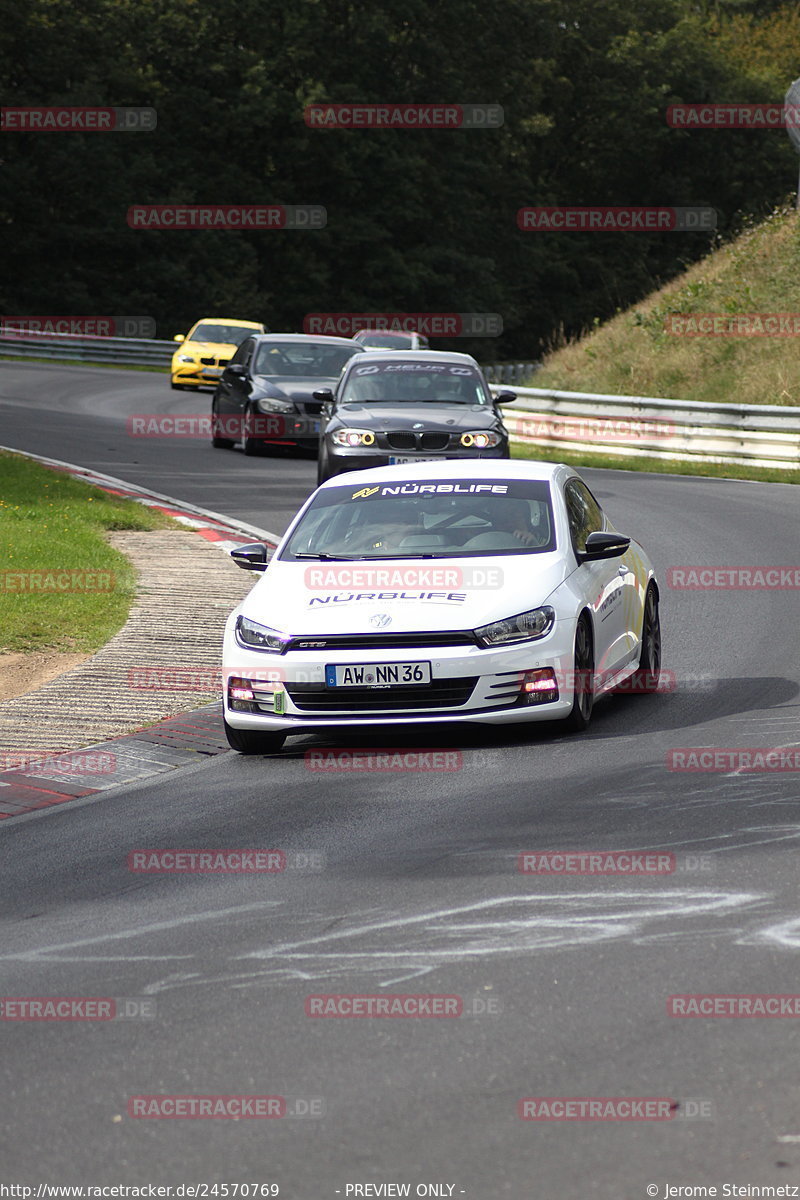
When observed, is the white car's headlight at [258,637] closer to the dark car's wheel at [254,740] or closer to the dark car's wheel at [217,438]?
Result: the dark car's wheel at [254,740]

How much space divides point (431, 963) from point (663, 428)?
2297 cm

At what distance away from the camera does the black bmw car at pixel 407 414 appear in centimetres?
1991

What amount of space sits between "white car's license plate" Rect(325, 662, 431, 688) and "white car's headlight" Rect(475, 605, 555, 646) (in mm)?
382

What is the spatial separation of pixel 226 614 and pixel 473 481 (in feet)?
11.2

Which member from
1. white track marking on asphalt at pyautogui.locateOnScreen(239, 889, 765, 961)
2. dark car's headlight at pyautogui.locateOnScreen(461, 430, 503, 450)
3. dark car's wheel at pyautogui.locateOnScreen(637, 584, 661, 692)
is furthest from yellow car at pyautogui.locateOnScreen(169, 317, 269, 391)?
white track marking on asphalt at pyautogui.locateOnScreen(239, 889, 765, 961)

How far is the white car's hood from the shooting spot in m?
9.26

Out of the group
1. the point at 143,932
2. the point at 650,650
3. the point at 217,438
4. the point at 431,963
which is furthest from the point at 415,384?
the point at 431,963

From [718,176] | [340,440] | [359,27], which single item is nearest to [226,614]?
[340,440]

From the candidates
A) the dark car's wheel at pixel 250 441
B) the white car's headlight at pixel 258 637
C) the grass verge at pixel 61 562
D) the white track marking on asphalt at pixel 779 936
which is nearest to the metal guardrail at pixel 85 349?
the dark car's wheel at pixel 250 441

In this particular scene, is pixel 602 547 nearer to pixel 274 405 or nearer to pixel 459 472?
pixel 459 472

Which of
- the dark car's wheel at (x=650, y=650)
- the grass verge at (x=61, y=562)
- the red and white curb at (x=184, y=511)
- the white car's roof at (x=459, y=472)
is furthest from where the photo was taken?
the red and white curb at (x=184, y=511)

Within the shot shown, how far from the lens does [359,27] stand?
67.2 metres

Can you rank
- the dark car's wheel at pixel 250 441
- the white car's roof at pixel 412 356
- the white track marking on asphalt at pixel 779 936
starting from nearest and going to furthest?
1. the white track marking on asphalt at pixel 779 936
2. the white car's roof at pixel 412 356
3. the dark car's wheel at pixel 250 441

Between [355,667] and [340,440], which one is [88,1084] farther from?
[340,440]
